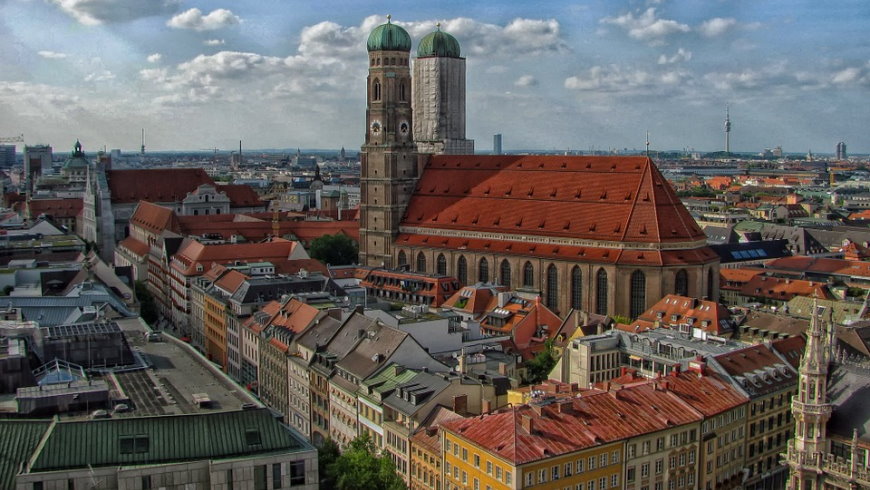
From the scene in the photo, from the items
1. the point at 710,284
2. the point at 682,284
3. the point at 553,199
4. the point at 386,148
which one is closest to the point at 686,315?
the point at 682,284

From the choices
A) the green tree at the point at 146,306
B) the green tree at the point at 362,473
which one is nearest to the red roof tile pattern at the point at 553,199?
the green tree at the point at 146,306

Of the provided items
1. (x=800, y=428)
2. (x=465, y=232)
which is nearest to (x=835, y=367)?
(x=800, y=428)

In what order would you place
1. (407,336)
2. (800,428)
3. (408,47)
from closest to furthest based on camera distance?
(800,428), (407,336), (408,47)

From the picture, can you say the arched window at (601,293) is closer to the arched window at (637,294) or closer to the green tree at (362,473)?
the arched window at (637,294)

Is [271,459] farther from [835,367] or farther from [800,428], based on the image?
[835,367]

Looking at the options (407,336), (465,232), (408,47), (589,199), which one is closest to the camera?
(407,336)

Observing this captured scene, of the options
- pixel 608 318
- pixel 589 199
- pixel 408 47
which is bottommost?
pixel 608 318

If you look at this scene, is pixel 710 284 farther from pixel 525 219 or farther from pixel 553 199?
pixel 525 219
